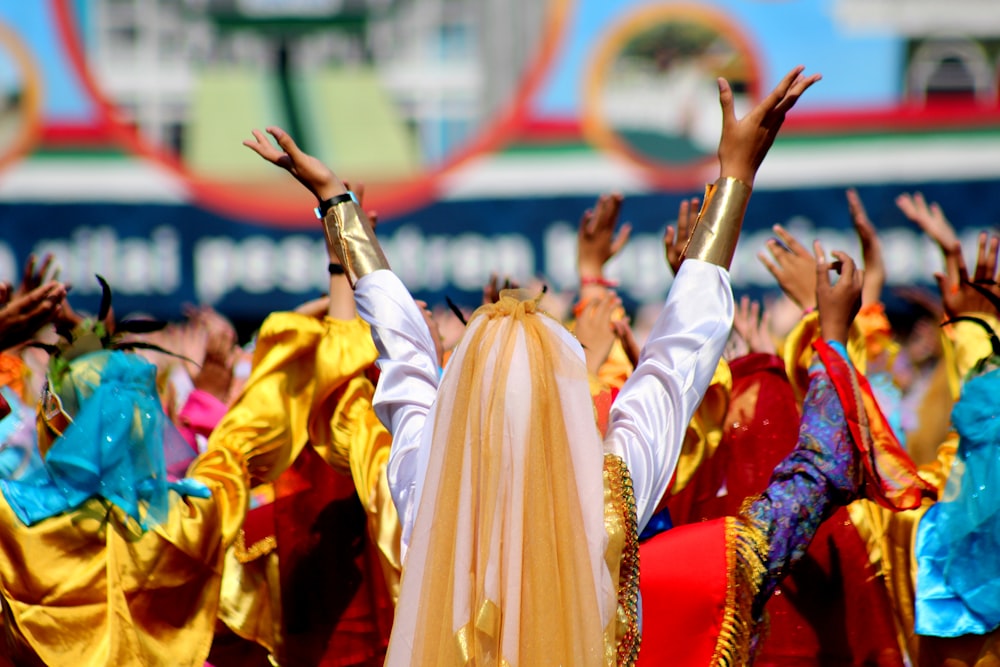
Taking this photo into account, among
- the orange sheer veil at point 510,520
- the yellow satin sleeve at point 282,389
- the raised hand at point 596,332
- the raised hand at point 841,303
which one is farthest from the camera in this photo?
the raised hand at point 596,332

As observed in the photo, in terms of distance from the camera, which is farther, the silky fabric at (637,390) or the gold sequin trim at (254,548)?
the gold sequin trim at (254,548)

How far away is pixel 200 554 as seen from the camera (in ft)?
9.59

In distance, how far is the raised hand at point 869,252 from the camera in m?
3.71

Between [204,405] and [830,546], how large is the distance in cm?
216

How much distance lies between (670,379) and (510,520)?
1.30ft

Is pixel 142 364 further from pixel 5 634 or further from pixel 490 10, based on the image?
pixel 490 10

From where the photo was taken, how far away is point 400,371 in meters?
2.27

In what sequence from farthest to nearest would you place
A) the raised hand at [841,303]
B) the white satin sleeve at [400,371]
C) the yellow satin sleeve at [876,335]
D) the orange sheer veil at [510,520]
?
the yellow satin sleeve at [876,335] < the raised hand at [841,303] < the white satin sleeve at [400,371] < the orange sheer veil at [510,520]

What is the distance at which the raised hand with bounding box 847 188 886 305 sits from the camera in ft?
12.2

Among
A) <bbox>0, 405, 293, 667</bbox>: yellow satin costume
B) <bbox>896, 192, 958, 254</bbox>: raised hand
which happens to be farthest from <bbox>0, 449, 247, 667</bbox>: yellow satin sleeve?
<bbox>896, 192, 958, 254</bbox>: raised hand

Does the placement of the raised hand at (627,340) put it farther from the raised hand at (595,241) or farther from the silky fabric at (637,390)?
the silky fabric at (637,390)

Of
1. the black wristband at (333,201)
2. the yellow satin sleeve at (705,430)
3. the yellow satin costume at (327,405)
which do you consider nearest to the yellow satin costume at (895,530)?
the yellow satin sleeve at (705,430)

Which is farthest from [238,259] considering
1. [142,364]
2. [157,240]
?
[142,364]

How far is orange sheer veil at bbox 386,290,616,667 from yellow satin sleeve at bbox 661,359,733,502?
1.03 metres
